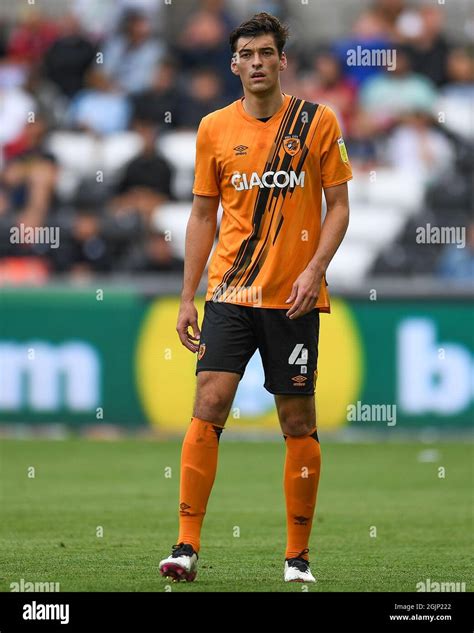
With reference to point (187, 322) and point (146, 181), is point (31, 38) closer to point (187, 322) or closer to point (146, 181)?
point (146, 181)

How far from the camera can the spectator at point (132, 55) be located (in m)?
18.6

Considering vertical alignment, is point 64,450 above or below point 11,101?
below

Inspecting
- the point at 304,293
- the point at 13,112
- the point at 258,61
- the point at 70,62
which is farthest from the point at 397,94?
the point at 304,293

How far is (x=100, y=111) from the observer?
18281mm

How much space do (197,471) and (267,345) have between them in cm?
66

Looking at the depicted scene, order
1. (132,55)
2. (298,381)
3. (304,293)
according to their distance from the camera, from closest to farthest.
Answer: (304,293), (298,381), (132,55)

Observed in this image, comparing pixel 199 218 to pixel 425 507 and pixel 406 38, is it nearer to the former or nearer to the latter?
pixel 425 507

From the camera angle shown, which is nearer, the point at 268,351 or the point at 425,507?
the point at 268,351

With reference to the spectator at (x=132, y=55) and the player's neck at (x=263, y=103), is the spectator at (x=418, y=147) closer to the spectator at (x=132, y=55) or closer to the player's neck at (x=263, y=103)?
the spectator at (x=132, y=55)

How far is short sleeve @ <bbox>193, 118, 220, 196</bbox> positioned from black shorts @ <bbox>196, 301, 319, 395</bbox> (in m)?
0.55

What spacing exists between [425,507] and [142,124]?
27.3ft
